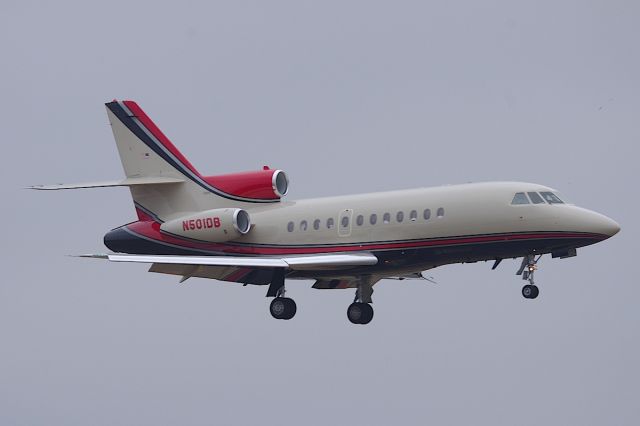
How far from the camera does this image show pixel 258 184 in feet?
185

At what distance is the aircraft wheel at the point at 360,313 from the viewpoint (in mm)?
55281

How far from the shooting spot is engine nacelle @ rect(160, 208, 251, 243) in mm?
55281

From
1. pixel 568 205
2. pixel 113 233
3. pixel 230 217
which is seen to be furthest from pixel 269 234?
pixel 568 205

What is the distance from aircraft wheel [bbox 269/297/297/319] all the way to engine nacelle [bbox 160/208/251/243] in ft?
8.86

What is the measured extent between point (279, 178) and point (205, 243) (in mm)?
3438

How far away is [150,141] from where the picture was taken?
194 ft

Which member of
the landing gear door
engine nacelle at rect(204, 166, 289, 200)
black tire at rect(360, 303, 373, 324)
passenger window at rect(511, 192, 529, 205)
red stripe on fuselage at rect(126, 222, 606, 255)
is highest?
engine nacelle at rect(204, 166, 289, 200)

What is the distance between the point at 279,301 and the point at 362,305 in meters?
2.88

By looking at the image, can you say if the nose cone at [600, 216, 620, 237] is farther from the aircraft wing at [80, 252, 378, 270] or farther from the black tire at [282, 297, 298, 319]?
the black tire at [282, 297, 298, 319]

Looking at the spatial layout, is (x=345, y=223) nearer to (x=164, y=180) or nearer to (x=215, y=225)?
(x=215, y=225)

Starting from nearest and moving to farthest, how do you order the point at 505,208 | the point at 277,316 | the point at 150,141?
1. the point at 505,208
2. the point at 277,316
3. the point at 150,141

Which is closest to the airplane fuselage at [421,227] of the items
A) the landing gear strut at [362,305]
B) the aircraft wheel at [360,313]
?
the landing gear strut at [362,305]

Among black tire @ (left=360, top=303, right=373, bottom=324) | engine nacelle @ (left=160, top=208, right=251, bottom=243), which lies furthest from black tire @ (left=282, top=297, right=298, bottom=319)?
engine nacelle @ (left=160, top=208, right=251, bottom=243)

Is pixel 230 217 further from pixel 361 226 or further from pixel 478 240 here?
pixel 478 240
